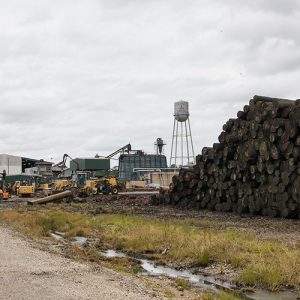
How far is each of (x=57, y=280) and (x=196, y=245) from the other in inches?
211

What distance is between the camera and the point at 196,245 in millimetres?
14133

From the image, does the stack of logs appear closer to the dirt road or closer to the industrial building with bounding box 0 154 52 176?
the dirt road

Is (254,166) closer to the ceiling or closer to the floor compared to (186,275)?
closer to the ceiling

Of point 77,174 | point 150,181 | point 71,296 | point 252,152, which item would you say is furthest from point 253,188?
point 150,181

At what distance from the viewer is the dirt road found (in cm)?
856

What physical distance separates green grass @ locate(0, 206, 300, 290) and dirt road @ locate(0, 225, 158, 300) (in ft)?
9.12

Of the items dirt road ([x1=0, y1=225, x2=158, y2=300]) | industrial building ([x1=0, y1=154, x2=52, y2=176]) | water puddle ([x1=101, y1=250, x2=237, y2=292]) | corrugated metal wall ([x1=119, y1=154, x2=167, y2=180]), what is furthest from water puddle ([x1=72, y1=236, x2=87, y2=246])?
industrial building ([x1=0, y1=154, x2=52, y2=176])

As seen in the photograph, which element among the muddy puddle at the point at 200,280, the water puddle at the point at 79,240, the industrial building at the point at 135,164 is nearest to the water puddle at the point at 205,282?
the muddy puddle at the point at 200,280

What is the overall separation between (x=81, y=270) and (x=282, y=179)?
13.9m

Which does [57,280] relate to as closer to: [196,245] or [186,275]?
[186,275]

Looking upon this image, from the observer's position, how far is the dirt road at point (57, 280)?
8562mm

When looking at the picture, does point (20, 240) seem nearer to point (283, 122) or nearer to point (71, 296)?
point (71, 296)

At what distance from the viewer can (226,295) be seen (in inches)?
372

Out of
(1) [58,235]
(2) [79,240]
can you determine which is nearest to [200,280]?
(2) [79,240]
